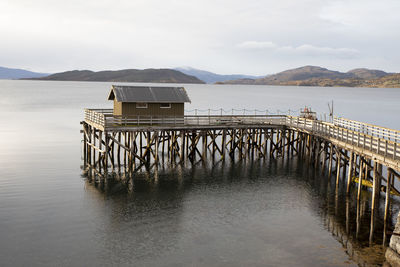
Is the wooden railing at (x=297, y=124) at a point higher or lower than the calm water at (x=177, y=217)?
higher

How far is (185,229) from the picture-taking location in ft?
78.2

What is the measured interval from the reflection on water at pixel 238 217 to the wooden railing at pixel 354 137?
4.20 m

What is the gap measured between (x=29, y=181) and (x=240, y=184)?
713 inches

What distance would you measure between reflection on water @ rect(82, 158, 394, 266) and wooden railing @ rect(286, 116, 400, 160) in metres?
4.20

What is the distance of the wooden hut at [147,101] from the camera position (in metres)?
38.5

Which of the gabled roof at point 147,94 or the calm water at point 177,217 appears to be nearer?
the calm water at point 177,217

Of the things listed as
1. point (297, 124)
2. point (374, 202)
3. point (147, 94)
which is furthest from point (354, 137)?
point (147, 94)

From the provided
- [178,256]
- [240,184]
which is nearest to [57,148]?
[240,184]

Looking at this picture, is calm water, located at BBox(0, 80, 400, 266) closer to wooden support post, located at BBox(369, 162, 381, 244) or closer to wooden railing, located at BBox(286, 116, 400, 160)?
wooden support post, located at BBox(369, 162, 381, 244)

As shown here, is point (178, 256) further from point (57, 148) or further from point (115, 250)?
point (57, 148)

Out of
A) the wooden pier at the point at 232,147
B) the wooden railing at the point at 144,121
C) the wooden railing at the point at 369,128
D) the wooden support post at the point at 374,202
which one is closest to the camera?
the wooden support post at the point at 374,202

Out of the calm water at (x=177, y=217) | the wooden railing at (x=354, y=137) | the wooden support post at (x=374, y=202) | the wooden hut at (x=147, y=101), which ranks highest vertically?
the wooden hut at (x=147, y=101)

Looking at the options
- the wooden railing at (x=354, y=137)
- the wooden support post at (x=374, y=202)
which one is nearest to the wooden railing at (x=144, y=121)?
the wooden railing at (x=354, y=137)

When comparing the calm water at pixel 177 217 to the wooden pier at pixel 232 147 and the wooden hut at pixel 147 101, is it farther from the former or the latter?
the wooden hut at pixel 147 101
